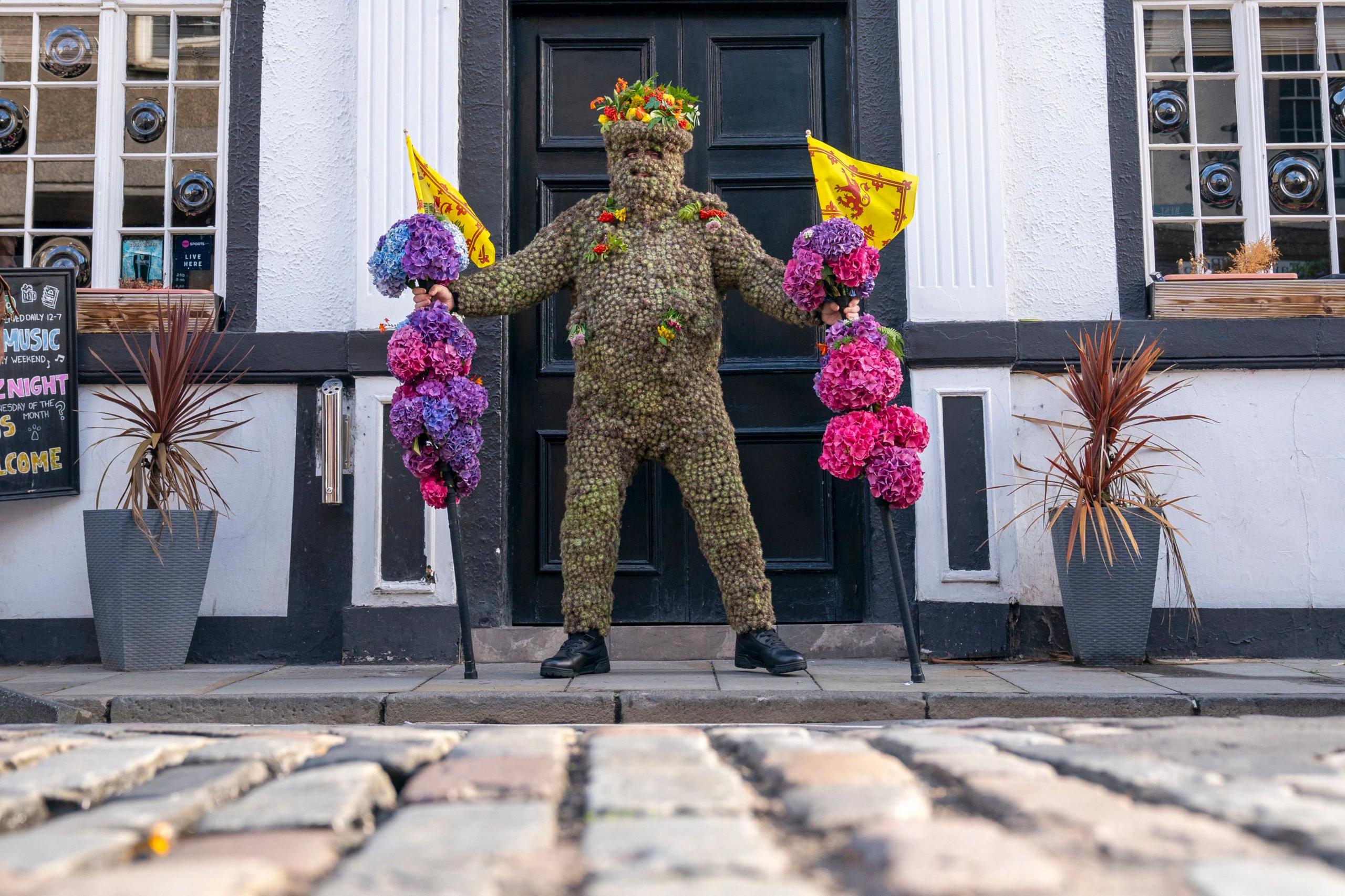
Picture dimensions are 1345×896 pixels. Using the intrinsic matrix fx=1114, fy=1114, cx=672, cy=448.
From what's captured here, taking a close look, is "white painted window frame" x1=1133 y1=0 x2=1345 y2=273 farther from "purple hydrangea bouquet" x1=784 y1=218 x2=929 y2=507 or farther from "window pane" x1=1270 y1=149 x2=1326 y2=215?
"purple hydrangea bouquet" x1=784 y1=218 x2=929 y2=507

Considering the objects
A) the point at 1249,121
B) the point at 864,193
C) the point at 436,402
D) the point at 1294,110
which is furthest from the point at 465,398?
the point at 1294,110

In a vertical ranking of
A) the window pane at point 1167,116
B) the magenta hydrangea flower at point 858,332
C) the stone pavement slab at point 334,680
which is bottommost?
the stone pavement slab at point 334,680

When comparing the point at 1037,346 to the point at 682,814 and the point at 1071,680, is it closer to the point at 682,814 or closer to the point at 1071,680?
the point at 1071,680

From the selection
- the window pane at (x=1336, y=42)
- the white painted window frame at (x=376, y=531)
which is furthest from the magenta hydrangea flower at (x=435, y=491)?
the window pane at (x=1336, y=42)

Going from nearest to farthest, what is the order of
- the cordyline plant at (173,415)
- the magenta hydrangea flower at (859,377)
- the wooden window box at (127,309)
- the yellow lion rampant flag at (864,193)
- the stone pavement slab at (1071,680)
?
the stone pavement slab at (1071,680) < the magenta hydrangea flower at (859,377) < the yellow lion rampant flag at (864,193) < the cordyline plant at (173,415) < the wooden window box at (127,309)

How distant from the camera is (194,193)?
225 inches

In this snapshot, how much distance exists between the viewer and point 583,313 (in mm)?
4516

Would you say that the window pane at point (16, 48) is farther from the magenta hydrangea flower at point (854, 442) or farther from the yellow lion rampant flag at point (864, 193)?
the magenta hydrangea flower at point (854, 442)

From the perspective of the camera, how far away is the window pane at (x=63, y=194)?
18.7 feet

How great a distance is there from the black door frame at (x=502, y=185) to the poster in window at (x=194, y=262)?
1.40 meters

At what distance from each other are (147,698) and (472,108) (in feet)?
9.92

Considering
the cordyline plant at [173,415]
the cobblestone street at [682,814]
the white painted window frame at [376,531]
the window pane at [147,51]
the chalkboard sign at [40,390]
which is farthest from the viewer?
the window pane at [147,51]

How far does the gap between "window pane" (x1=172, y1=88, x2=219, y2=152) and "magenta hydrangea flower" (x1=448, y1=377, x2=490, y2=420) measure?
242 cm

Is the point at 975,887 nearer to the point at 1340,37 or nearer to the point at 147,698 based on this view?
the point at 147,698
